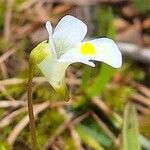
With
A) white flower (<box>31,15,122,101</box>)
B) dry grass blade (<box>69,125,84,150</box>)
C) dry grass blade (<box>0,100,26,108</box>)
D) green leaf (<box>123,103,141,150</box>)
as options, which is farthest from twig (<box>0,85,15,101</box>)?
white flower (<box>31,15,122,101</box>)

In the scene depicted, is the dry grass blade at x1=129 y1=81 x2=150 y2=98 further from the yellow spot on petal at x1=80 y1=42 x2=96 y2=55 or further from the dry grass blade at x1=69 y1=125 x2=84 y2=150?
the yellow spot on petal at x1=80 y1=42 x2=96 y2=55

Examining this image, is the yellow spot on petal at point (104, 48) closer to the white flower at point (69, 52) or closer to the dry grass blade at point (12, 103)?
the white flower at point (69, 52)

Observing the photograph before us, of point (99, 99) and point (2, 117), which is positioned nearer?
point (2, 117)

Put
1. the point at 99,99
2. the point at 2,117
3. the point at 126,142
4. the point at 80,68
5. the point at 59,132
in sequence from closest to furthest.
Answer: the point at 126,142, the point at 2,117, the point at 59,132, the point at 99,99, the point at 80,68

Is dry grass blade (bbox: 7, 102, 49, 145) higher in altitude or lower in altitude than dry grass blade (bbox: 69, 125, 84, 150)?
higher

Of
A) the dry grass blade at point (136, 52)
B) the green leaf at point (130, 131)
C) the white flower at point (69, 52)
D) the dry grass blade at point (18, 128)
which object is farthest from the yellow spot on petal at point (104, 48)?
the dry grass blade at point (136, 52)

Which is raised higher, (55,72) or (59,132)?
(55,72)

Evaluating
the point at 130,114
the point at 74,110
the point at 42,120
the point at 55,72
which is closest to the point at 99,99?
the point at 74,110

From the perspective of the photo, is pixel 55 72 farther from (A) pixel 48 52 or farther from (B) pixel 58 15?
(B) pixel 58 15

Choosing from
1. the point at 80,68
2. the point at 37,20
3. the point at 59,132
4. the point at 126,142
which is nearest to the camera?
the point at 126,142
